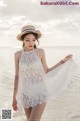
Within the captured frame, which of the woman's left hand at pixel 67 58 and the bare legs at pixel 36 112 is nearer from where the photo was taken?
the bare legs at pixel 36 112

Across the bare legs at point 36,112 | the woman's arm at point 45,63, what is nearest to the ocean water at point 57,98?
the woman's arm at point 45,63

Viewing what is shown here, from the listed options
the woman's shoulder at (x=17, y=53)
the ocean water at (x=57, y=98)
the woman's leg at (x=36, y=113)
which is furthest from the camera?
the ocean water at (x=57, y=98)

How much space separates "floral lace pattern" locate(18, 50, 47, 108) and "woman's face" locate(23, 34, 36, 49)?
44mm

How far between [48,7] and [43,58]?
423mm

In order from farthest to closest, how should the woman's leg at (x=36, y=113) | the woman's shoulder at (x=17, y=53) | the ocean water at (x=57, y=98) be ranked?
the ocean water at (x=57, y=98), the woman's shoulder at (x=17, y=53), the woman's leg at (x=36, y=113)

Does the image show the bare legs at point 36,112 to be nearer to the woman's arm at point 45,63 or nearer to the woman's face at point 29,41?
the woman's arm at point 45,63

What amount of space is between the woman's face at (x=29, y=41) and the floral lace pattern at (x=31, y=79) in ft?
0.14

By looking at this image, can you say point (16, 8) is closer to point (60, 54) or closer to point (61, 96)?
point (60, 54)

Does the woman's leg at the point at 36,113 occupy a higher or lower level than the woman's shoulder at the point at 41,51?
lower

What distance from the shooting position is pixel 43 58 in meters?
2.33

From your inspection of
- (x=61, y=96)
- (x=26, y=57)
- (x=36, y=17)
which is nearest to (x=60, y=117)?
(x=61, y=96)

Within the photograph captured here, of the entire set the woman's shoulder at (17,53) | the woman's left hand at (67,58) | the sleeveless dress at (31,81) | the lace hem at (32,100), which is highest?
the woman's shoulder at (17,53)

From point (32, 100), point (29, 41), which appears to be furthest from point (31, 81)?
point (29, 41)

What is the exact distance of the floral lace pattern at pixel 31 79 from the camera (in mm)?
2303
